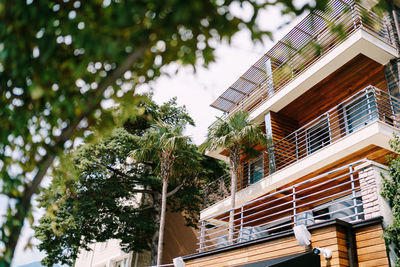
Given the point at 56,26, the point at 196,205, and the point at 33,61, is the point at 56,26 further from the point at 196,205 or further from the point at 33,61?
the point at 196,205

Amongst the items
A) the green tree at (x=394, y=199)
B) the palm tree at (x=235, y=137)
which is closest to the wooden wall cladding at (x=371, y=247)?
the green tree at (x=394, y=199)

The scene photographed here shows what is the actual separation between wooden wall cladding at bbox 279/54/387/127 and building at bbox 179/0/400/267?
0.11 ft

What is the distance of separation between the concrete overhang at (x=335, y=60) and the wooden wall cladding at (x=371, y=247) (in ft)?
20.6

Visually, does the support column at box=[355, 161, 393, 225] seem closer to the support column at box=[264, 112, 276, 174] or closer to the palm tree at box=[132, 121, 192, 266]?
the support column at box=[264, 112, 276, 174]

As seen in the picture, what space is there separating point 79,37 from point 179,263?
386 inches

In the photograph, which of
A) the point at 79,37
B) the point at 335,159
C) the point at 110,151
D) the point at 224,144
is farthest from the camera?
the point at 110,151

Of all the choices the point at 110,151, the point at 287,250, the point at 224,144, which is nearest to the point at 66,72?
the point at 287,250

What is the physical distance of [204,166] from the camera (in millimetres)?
21812

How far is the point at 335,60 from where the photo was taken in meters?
11.6

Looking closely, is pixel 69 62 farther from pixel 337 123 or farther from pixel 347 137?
pixel 337 123

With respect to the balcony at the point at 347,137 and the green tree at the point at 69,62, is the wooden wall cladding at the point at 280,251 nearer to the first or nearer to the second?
the balcony at the point at 347,137

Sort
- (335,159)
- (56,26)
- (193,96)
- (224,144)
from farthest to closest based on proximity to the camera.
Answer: (224,144), (335,159), (193,96), (56,26)

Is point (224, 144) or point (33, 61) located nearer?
point (33, 61)

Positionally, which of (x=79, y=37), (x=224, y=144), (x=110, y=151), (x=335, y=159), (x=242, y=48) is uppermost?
(x=110, y=151)
